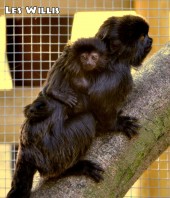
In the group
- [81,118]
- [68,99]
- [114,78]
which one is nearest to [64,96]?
[68,99]

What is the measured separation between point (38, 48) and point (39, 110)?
2710 mm

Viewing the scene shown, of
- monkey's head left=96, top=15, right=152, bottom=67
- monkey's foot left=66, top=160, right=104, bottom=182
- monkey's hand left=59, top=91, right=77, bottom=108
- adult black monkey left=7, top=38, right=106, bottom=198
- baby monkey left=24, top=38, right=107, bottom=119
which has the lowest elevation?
monkey's foot left=66, top=160, right=104, bottom=182

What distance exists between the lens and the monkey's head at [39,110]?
2992 millimetres

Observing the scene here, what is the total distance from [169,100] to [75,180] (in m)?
0.70

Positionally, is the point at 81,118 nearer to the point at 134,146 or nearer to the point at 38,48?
the point at 134,146

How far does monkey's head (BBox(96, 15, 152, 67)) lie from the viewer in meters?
3.25

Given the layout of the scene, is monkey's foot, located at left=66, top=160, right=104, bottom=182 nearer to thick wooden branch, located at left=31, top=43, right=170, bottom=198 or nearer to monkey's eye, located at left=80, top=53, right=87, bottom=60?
thick wooden branch, located at left=31, top=43, right=170, bottom=198

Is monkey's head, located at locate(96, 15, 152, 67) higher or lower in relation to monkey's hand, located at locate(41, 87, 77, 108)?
higher

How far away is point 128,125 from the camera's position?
312cm

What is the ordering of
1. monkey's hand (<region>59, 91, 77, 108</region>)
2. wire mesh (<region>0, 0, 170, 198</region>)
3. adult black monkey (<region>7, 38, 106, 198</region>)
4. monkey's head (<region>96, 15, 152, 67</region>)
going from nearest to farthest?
adult black monkey (<region>7, 38, 106, 198</region>), monkey's hand (<region>59, 91, 77, 108</region>), monkey's head (<region>96, 15, 152, 67</region>), wire mesh (<region>0, 0, 170, 198</region>)

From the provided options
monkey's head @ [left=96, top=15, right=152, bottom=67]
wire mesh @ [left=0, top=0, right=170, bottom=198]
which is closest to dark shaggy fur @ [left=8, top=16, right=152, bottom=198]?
monkey's head @ [left=96, top=15, right=152, bottom=67]

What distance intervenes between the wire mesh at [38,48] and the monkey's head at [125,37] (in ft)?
7.05

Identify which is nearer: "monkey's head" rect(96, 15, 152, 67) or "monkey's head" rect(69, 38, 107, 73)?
"monkey's head" rect(69, 38, 107, 73)

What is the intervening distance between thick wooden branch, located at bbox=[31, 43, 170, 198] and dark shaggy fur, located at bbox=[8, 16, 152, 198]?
0.18ft
